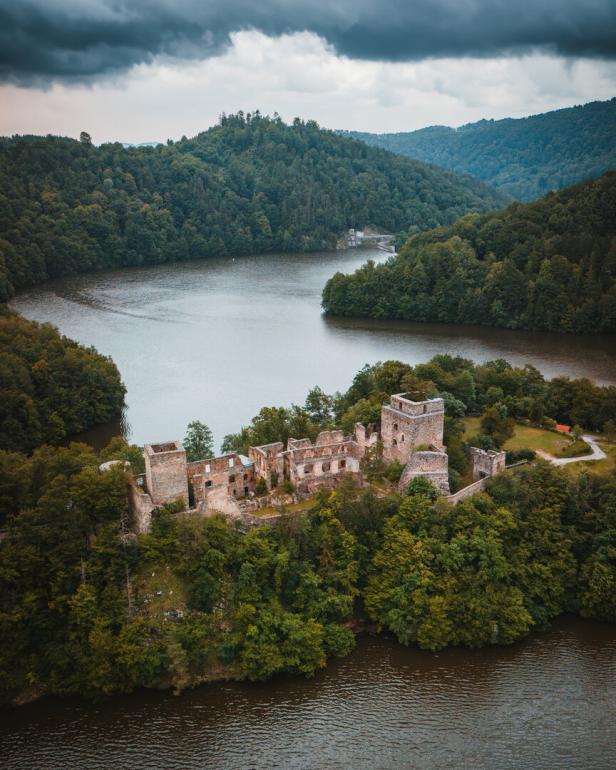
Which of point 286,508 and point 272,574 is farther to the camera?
point 286,508

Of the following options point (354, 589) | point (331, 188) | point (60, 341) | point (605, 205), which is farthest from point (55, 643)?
point (331, 188)

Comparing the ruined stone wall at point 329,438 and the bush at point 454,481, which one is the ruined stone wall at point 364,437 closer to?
the ruined stone wall at point 329,438

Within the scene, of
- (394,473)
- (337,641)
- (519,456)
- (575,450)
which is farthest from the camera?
(575,450)

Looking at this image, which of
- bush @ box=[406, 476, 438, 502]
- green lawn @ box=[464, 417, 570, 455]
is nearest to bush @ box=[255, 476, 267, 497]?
bush @ box=[406, 476, 438, 502]

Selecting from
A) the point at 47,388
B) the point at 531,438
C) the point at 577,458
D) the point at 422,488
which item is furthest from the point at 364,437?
the point at 47,388

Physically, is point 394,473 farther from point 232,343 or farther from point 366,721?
point 232,343

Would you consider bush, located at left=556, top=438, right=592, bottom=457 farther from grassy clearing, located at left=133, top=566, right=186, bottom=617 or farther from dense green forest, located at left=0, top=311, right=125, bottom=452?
dense green forest, located at left=0, top=311, right=125, bottom=452

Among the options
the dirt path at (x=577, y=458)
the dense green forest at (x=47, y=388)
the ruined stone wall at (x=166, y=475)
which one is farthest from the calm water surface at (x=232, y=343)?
the dirt path at (x=577, y=458)
